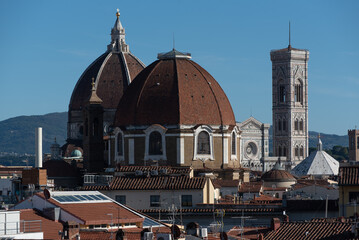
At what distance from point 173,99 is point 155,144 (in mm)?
3553

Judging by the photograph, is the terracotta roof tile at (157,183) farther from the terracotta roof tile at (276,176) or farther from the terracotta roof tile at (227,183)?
the terracotta roof tile at (276,176)

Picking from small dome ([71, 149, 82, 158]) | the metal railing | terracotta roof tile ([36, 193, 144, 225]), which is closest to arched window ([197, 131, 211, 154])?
small dome ([71, 149, 82, 158])

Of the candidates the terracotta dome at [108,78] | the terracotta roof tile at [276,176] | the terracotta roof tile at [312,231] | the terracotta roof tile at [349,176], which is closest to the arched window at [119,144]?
the terracotta roof tile at [276,176]

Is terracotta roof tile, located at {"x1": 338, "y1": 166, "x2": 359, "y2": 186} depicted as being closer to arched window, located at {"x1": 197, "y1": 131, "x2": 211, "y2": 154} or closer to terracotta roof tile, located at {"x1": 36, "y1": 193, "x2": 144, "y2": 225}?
terracotta roof tile, located at {"x1": 36, "y1": 193, "x2": 144, "y2": 225}

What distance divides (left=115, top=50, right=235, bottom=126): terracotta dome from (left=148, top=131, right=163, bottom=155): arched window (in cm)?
92

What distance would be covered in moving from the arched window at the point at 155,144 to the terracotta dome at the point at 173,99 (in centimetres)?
92

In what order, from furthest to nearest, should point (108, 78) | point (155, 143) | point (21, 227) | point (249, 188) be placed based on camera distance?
point (108, 78) < point (155, 143) < point (249, 188) < point (21, 227)

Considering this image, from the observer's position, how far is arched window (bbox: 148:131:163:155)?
8981 cm

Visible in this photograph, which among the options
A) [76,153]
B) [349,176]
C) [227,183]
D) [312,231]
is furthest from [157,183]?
[76,153]

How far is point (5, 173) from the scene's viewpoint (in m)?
135

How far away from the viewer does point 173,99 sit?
297 feet

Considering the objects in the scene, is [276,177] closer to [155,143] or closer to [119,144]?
[119,144]

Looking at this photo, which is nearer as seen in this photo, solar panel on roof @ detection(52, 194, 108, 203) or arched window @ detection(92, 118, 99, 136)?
solar panel on roof @ detection(52, 194, 108, 203)

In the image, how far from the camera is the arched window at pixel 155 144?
89812 millimetres
